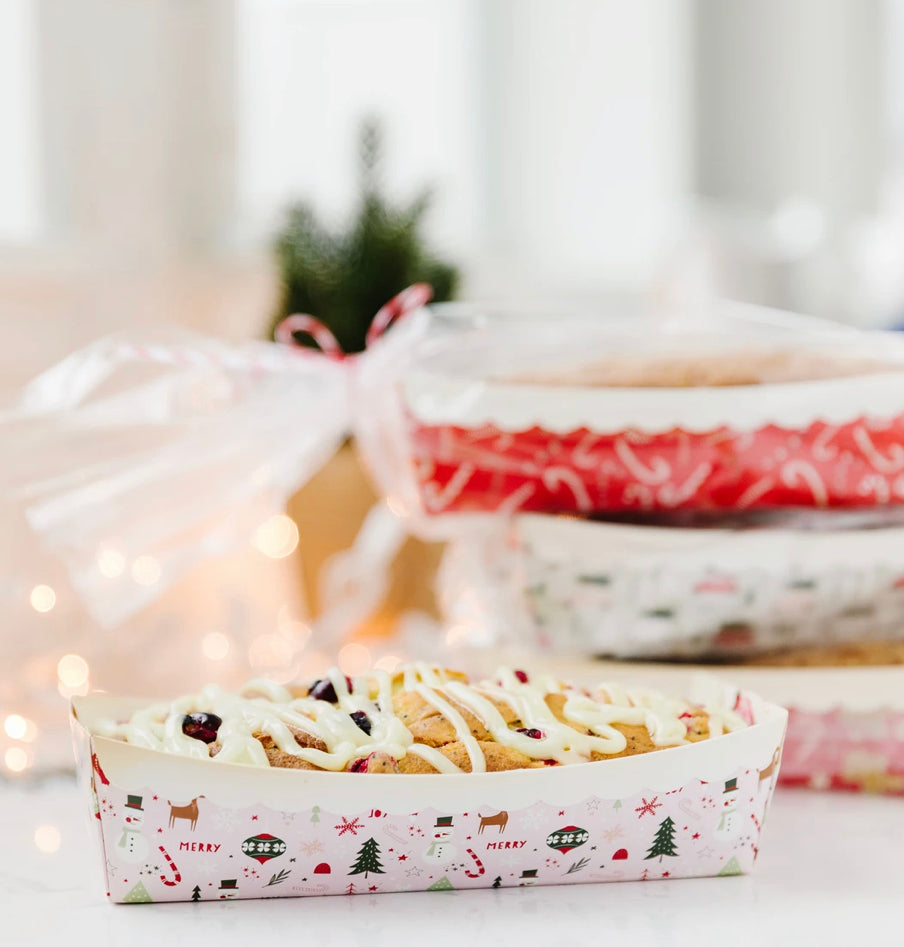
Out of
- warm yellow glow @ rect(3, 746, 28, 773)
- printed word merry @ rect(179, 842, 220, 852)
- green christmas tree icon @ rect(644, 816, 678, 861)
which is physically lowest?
warm yellow glow @ rect(3, 746, 28, 773)

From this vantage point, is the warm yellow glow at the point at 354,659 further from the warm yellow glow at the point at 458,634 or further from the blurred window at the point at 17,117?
the blurred window at the point at 17,117

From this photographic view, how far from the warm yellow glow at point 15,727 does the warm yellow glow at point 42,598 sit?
91mm

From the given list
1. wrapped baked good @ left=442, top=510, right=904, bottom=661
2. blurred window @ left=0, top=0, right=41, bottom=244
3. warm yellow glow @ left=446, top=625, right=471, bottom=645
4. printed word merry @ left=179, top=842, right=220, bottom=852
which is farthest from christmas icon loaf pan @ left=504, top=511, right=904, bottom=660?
blurred window @ left=0, top=0, right=41, bottom=244

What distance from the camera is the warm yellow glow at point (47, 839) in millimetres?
667

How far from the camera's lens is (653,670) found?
77cm

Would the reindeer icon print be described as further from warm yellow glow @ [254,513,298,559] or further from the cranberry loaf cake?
warm yellow glow @ [254,513,298,559]

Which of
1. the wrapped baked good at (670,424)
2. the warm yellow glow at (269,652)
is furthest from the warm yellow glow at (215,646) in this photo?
the wrapped baked good at (670,424)

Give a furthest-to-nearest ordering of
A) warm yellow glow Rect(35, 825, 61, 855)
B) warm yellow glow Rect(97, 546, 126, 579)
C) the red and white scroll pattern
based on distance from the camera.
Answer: warm yellow glow Rect(97, 546, 126, 579) → the red and white scroll pattern → warm yellow glow Rect(35, 825, 61, 855)

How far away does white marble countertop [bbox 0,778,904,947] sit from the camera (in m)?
0.54

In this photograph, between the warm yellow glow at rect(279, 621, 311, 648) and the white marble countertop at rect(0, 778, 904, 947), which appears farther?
the warm yellow glow at rect(279, 621, 311, 648)

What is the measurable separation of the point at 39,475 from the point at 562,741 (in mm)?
482

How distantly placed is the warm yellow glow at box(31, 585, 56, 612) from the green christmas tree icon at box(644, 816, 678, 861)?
54 cm

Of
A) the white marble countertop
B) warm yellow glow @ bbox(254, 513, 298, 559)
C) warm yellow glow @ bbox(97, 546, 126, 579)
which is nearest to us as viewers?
the white marble countertop

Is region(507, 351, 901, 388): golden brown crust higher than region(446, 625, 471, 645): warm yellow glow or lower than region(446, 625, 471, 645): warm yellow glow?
higher
